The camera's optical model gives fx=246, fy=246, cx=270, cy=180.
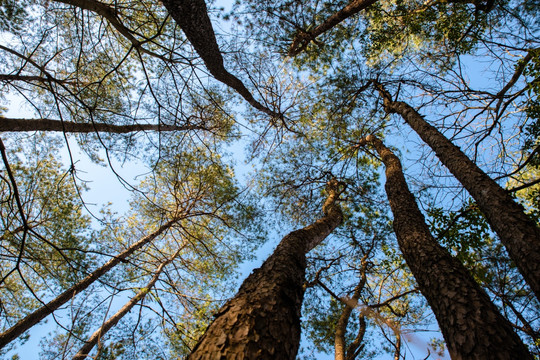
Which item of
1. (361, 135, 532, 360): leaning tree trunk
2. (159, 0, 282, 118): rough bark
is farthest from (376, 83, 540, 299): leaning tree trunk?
(159, 0, 282, 118): rough bark

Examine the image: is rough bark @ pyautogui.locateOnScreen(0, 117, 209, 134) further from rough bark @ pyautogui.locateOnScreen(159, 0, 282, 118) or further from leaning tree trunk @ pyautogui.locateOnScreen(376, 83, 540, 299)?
leaning tree trunk @ pyautogui.locateOnScreen(376, 83, 540, 299)

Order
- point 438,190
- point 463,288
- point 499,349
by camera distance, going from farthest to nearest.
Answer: point 438,190 → point 463,288 → point 499,349

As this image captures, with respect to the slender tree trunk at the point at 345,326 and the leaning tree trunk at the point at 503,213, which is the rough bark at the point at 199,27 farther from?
the slender tree trunk at the point at 345,326

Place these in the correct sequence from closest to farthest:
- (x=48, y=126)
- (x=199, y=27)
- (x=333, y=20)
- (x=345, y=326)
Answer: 1. (x=199, y=27)
2. (x=48, y=126)
3. (x=345, y=326)
4. (x=333, y=20)

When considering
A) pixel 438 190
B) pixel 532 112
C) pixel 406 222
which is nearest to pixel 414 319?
pixel 438 190

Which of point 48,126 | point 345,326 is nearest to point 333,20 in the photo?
point 48,126

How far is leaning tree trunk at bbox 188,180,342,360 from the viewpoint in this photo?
122 centimetres

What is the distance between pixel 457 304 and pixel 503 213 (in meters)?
1.06

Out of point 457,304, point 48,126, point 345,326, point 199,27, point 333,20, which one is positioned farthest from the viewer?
point 333,20

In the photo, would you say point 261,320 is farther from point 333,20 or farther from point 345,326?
point 333,20

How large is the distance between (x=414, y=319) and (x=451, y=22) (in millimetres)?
6362

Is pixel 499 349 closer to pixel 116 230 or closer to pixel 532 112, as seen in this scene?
pixel 532 112

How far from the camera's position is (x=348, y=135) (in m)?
6.92

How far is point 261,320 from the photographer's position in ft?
4.61
